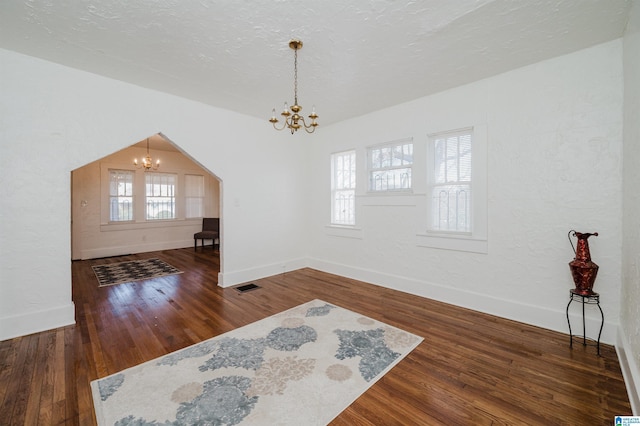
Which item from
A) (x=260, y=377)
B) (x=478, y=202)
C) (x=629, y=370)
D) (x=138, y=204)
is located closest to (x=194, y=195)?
(x=138, y=204)

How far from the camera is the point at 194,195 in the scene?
8.12 m

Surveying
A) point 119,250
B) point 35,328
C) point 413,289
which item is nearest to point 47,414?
point 35,328

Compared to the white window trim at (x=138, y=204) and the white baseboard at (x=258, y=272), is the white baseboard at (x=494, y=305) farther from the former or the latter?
the white window trim at (x=138, y=204)

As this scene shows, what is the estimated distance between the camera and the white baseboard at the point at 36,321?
260 centimetres

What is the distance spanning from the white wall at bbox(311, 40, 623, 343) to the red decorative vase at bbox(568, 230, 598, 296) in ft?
0.95

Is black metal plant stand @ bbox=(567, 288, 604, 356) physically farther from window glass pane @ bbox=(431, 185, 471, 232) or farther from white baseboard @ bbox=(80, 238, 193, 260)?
white baseboard @ bbox=(80, 238, 193, 260)

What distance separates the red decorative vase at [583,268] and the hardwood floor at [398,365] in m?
0.58

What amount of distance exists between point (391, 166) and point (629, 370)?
3.18 m

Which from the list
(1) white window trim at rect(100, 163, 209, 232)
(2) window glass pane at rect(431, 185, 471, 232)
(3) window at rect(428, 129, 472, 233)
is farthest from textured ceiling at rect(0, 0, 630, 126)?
(1) white window trim at rect(100, 163, 209, 232)

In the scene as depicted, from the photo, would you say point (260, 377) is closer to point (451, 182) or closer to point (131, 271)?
point (451, 182)

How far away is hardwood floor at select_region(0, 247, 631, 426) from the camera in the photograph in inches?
65.9

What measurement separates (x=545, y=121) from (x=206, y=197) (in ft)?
26.9

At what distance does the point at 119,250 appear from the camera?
21.9 feet

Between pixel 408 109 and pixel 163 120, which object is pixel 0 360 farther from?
pixel 408 109
